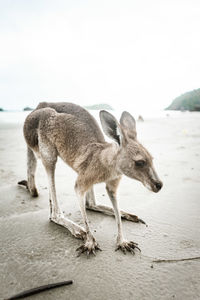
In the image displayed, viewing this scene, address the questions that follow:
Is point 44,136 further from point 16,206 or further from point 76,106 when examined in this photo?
point 16,206

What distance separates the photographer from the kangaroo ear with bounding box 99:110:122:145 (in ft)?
6.44

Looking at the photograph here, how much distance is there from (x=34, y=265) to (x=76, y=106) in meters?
1.71

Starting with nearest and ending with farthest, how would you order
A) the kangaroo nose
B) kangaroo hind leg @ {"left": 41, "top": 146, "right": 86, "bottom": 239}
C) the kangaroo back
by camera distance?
the kangaroo nose < kangaroo hind leg @ {"left": 41, "top": 146, "right": 86, "bottom": 239} < the kangaroo back

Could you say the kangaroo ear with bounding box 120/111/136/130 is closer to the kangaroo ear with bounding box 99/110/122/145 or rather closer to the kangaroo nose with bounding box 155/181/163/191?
the kangaroo ear with bounding box 99/110/122/145

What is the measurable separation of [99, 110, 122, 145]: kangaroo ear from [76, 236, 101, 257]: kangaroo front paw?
865 mm

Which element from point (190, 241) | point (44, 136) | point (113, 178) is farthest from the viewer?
point (44, 136)

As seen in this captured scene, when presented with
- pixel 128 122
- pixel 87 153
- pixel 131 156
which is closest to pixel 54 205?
pixel 87 153

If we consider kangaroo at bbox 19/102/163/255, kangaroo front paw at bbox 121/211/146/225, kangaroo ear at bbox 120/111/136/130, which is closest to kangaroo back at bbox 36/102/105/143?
kangaroo at bbox 19/102/163/255

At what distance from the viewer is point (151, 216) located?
94.3 inches

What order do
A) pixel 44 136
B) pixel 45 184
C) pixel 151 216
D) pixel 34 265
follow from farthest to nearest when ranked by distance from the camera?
pixel 45 184, pixel 44 136, pixel 151 216, pixel 34 265

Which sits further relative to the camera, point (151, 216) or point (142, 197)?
point (142, 197)

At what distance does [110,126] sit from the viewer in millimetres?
2014

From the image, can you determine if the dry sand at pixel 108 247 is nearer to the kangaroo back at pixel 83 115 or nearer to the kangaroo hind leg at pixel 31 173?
the kangaroo hind leg at pixel 31 173

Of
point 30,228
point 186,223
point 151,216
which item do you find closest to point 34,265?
point 30,228
